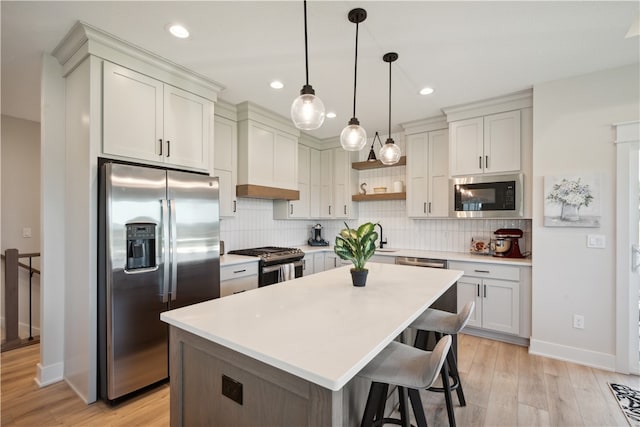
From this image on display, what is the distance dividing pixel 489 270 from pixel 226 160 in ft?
10.3

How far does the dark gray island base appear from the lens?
96cm

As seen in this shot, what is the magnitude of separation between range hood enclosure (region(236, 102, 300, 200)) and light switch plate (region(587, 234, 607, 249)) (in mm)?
3141

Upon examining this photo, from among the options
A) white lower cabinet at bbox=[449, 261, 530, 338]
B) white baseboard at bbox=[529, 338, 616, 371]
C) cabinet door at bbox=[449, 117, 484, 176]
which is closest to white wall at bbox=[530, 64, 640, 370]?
white baseboard at bbox=[529, 338, 616, 371]

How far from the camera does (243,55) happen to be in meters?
2.38

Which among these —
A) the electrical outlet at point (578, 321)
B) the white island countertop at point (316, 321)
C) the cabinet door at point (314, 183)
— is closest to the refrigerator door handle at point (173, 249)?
the white island countertop at point (316, 321)

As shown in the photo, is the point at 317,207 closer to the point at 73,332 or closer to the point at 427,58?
the point at 427,58

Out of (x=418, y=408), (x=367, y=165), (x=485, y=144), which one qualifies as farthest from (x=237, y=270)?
(x=485, y=144)

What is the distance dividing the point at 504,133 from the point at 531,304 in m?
1.80

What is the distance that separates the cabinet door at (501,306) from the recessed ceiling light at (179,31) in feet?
11.6

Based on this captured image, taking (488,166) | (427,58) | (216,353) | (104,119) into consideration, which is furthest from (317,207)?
(216,353)

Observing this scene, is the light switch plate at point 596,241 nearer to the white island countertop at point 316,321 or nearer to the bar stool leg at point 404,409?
the white island countertop at point 316,321

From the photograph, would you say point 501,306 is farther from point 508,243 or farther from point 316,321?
point 316,321

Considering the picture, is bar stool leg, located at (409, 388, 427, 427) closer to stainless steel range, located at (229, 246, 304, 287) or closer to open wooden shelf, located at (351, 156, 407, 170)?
stainless steel range, located at (229, 246, 304, 287)

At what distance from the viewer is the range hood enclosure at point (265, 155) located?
136 inches
